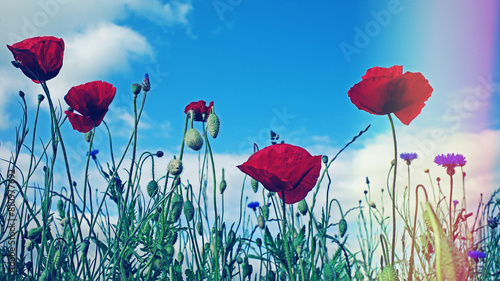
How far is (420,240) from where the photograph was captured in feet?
6.72

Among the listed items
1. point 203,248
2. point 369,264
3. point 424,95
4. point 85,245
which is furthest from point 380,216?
point 85,245

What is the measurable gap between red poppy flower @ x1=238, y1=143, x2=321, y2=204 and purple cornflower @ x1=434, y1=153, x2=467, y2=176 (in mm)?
1422

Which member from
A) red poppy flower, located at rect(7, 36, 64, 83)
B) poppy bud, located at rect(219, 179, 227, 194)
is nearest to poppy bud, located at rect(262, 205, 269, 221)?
poppy bud, located at rect(219, 179, 227, 194)

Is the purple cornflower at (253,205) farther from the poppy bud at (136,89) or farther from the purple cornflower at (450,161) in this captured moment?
the poppy bud at (136,89)

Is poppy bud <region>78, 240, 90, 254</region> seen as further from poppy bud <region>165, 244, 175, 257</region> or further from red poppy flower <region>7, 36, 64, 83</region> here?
red poppy flower <region>7, 36, 64, 83</region>

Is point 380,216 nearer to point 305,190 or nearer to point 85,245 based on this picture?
point 305,190

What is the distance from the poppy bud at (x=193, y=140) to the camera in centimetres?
129

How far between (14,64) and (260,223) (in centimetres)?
111

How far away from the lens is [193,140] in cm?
129

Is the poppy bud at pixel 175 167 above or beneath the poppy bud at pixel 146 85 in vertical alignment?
beneath

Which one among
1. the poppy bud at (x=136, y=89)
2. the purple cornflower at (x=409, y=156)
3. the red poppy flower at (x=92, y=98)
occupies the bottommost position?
the poppy bud at (x=136, y=89)

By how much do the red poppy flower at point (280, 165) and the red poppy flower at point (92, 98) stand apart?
670 mm

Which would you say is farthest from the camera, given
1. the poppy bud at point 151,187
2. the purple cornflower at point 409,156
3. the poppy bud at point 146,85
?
the purple cornflower at point 409,156

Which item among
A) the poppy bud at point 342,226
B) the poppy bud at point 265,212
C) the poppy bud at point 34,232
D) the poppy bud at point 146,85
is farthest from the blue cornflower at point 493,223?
the poppy bud at point 34,232
